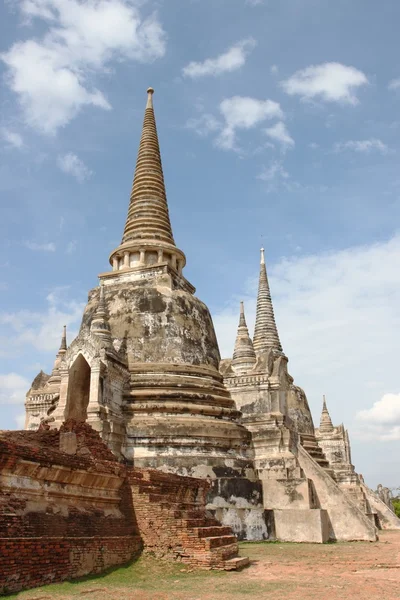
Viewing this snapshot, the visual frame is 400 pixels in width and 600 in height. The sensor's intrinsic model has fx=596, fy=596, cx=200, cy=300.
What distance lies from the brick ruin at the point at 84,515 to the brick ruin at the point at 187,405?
5102mm

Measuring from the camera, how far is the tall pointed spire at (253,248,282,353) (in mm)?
31797

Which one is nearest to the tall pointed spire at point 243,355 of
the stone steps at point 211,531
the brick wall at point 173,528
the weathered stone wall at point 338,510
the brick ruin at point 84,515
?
the weathered stone wall at point 338,510

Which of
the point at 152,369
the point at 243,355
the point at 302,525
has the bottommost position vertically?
the point at 302,525

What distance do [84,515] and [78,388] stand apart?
10.7 metres

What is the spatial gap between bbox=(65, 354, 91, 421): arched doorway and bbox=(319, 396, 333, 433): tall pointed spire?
22.7 metres

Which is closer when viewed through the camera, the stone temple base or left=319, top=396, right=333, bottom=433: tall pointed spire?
the stone temple base

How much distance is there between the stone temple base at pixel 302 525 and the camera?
58.8ft

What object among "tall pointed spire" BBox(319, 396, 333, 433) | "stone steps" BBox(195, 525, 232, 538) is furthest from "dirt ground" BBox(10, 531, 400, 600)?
"tall pointed spire" BBox(319, 396, 333, 433)

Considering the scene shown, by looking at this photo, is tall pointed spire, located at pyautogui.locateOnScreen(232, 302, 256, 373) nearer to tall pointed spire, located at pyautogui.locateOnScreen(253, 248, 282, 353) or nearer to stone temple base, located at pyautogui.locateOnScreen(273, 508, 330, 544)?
tall pointed spire, located at pyautogui.locateOnScreen(253, 248, 282, 353)

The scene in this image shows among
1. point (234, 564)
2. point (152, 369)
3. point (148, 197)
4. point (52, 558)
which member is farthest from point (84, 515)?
point (148, 197)

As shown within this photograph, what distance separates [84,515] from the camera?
980 centimetres

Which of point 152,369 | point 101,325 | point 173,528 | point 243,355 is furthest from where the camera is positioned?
point 243,355

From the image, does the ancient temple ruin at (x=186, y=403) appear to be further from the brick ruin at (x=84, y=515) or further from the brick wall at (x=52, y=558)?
the brick wall at (x=52, y=558)

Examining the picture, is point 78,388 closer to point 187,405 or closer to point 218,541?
point 187,405
